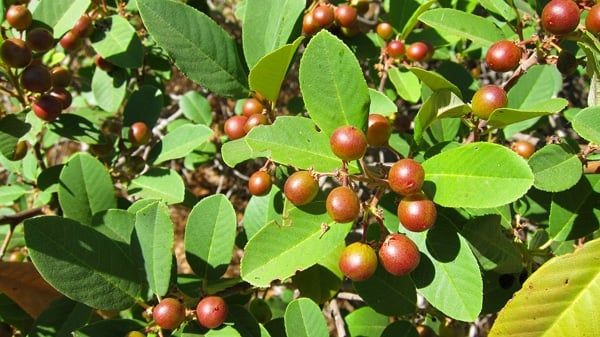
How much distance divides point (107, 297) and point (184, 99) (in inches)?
58.5

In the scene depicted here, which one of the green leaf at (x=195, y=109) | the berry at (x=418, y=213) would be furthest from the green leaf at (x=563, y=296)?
the green leaf at (x=195, y=109)

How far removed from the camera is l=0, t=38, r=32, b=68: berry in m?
1.58

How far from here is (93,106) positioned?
288 cm

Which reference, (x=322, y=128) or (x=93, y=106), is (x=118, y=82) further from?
(x=322, y=128)

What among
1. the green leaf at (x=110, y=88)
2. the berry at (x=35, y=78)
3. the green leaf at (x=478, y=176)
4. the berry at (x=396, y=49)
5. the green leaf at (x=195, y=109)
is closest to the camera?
the green leaf at (x=478, y=176)

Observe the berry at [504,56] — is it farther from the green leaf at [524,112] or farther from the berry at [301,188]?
the berry at [301,188]

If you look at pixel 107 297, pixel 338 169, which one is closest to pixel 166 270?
pixel 107 297

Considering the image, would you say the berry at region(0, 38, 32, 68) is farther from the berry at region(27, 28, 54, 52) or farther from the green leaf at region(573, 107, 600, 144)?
the green leaf at region(573, 107, 600, 144)

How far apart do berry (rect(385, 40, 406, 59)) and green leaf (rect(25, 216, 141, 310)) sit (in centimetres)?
119

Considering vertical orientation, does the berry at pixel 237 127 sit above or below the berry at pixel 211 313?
above

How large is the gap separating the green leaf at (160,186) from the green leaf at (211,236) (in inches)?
10.1

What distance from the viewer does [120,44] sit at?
193 cm

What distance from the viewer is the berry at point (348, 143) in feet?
3.77

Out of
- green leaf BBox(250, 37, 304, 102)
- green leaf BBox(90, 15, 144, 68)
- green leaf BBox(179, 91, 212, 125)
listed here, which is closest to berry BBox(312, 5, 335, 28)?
green leaf BBox(250, 37, 304, 102)
